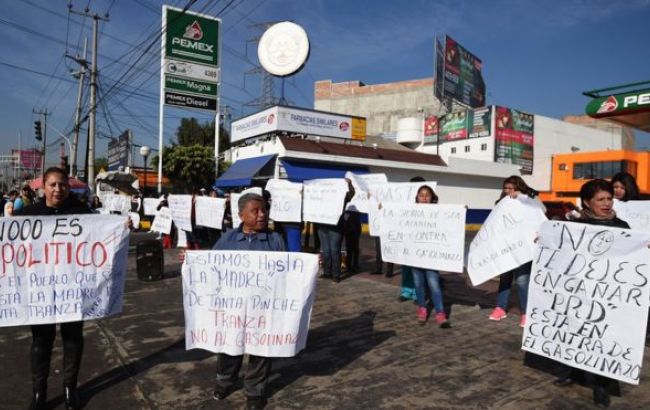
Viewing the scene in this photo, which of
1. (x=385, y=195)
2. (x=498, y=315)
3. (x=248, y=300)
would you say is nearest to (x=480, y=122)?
(x=385, y=195)

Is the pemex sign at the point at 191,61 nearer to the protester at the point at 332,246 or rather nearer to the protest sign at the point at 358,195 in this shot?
the protest sign at the point at 358,195

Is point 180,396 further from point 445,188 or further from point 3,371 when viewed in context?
point 445,188

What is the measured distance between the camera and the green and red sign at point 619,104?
30.0ft

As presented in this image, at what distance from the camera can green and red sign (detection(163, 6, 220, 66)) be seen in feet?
84.7

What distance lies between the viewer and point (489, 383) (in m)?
4.08

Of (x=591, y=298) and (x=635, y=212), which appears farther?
(x=635, y=212)

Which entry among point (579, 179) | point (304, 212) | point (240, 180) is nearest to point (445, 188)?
point (240, 180)

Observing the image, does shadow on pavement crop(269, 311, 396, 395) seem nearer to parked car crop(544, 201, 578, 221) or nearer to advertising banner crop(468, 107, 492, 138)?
parked car crop(544, 201, 578, 221)

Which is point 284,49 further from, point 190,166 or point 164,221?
point 164,221

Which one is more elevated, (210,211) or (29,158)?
(29,158)

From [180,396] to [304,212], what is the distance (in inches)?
239

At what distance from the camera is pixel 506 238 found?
5.66 metres

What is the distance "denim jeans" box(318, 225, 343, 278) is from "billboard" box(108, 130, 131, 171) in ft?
77.3

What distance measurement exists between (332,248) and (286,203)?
156 cm
